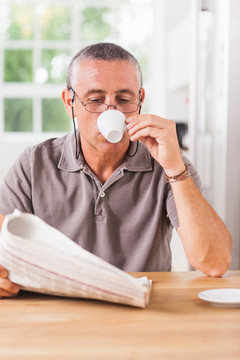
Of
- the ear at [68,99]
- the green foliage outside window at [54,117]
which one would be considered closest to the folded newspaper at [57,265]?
the ear at [68,99]

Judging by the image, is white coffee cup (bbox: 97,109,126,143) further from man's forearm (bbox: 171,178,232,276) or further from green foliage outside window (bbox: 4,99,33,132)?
green foliage outside window (bbox: 4,99,33,132)

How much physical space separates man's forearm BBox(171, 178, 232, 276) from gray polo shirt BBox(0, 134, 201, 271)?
0.10 metres

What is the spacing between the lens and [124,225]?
5.32 feet

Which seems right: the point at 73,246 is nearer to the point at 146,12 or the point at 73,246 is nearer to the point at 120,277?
the point at 120,277

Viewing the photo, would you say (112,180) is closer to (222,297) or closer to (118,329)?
(222,297)

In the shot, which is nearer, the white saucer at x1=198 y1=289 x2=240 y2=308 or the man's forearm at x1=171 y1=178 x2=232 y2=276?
the white saucer at x1=198 y1=289 x2=240 y2=308

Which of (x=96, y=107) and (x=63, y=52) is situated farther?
(x=63, y=52)

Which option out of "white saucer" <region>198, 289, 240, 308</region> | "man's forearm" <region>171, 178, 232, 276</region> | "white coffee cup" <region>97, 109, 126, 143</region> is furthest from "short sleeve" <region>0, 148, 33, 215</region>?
"white saucer" <region>198, 289, 240, 308</region>

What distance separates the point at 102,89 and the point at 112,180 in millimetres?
288

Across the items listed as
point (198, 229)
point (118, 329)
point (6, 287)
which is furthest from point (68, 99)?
point (118, 329)

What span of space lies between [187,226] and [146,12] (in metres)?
4.41

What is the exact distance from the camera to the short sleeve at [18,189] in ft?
5.32

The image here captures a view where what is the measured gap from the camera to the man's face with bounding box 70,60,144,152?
157 centimetres

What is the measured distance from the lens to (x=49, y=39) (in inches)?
217
